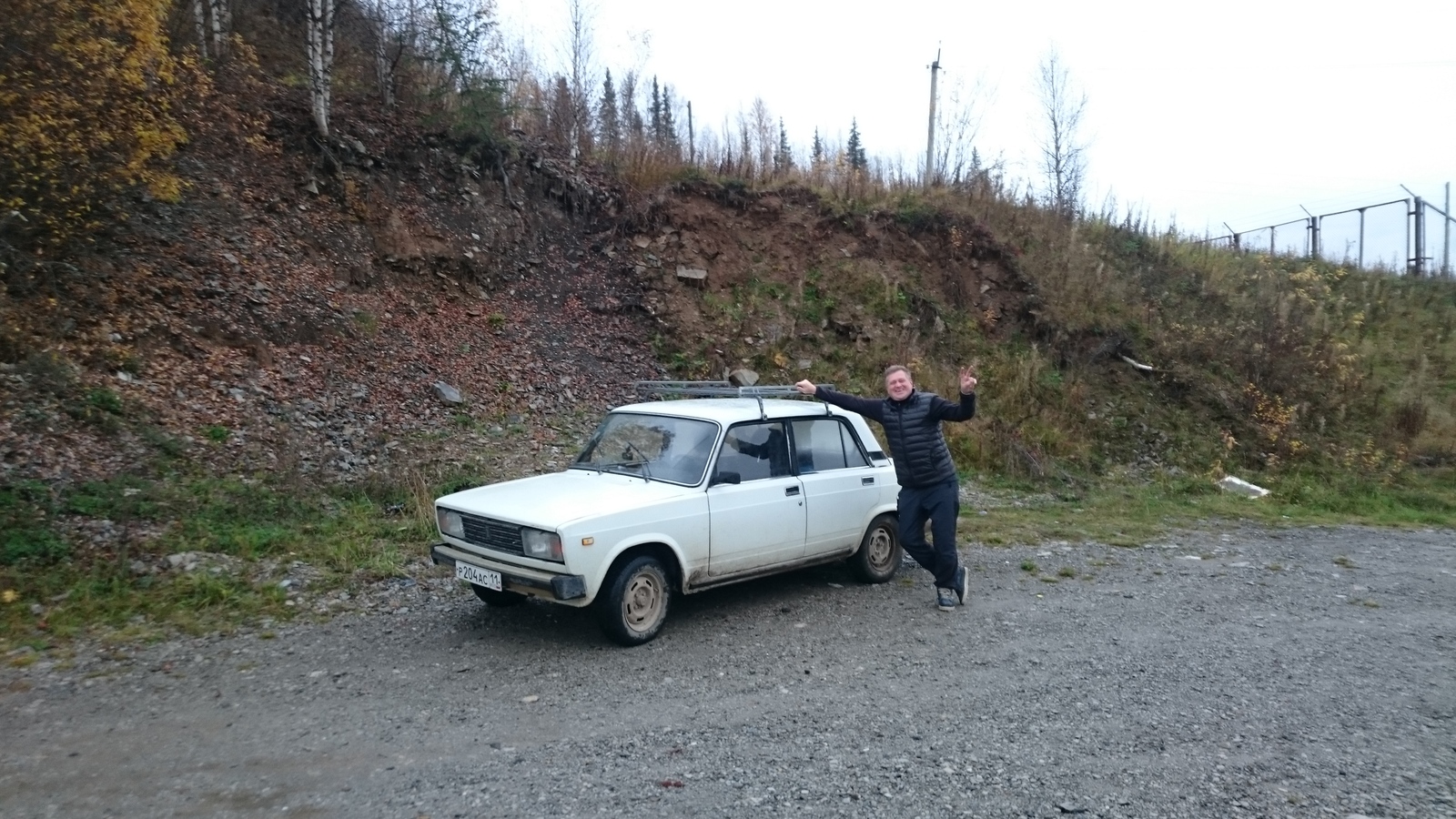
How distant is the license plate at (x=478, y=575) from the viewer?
5.99 m

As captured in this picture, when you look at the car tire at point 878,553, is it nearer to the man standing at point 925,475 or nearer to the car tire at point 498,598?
the man standing at point 925,475

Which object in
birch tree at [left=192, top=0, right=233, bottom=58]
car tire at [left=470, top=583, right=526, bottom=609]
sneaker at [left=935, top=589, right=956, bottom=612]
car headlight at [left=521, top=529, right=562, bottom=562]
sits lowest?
sneaker at [left=935, top=589, right=956, bottom=612]

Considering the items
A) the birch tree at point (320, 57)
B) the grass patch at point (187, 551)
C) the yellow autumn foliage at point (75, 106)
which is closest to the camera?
the grass patch at point (187, 551)

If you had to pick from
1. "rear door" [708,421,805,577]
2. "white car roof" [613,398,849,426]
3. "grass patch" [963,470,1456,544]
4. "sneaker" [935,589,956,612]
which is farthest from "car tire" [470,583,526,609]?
"grass patch" [963,470,1456,544]

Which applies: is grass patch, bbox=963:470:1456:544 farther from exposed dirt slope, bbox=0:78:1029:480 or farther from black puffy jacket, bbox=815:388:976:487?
exposed dirt slope, bbox=0:78:1029:480

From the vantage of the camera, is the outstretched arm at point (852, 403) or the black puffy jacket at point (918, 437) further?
the outstretched arm at point (852, 403)

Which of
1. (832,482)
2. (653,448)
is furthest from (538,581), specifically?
(832,482)

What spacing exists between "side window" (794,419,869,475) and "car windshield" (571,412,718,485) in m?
0.92

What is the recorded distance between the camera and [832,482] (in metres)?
7.46

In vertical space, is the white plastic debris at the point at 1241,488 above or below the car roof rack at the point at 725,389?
below

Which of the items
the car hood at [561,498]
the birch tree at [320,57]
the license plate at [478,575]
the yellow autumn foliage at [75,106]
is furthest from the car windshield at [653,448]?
the birch tree at [320,57]

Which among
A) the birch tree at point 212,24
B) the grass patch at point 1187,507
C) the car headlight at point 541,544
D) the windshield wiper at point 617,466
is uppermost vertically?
the birch tree at point 212,24

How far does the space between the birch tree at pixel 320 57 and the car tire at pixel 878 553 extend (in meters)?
12.5

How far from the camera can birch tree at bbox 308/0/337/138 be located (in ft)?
49.5
